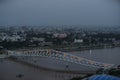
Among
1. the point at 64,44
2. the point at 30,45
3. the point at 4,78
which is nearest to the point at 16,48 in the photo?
the point at 30,45

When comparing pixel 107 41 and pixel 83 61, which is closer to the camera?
pixel 83 61

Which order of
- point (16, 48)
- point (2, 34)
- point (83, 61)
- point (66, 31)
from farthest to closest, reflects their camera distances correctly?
1. point (66, 31)
2. point (2, 34)
3. point (16, 48)
4. point (83, 61)

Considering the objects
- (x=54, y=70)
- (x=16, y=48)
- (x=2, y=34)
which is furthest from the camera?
(x=2, y=34)

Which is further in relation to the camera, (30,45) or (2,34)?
(2,34)

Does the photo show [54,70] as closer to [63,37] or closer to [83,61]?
[83,61]

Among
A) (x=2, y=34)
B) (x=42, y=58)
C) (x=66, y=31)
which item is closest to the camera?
(x=42, y=58)

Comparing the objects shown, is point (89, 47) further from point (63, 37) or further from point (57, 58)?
point (57, 58)

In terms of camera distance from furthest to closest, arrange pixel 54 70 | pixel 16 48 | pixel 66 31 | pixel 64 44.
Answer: pixel 66 31, pixel 64 44, pixel 16 48, pixel 54 70

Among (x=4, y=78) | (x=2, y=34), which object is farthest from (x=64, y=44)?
(x=4, y=78)
